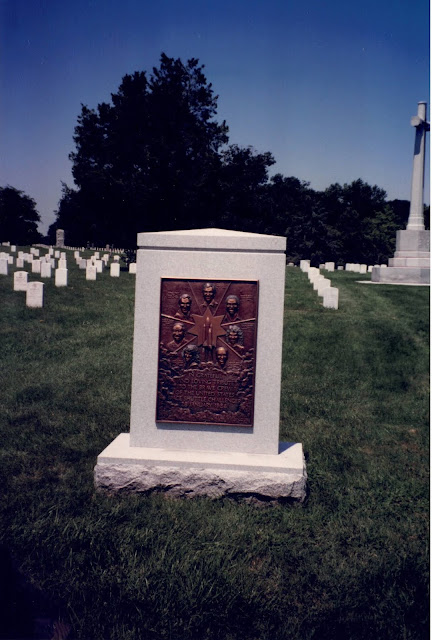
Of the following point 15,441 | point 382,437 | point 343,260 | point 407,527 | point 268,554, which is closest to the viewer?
point 268,554

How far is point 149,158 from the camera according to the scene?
3241 centimetres

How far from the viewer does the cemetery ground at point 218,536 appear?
2984 mm

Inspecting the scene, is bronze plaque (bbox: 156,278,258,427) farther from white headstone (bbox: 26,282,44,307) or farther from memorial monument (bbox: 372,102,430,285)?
memorial monument (bbox: 372,102,430,285)

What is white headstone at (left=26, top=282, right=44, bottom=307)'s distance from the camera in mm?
12758

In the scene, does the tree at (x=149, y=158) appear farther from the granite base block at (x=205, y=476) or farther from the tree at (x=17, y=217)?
the granite base block at (x=205, y=476)

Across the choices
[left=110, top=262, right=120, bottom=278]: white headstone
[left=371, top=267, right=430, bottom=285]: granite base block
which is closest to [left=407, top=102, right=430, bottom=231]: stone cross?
[left=371, top=267, right=430, bottom=285]: granite base block

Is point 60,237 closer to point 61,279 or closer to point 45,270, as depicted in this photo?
point 45,270

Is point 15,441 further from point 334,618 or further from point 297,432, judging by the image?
point 334,618

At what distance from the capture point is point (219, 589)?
125 inches

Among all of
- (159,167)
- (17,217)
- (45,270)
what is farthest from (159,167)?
(17,217)

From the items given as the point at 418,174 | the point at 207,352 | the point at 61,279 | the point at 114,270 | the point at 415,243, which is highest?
the point at 418,174

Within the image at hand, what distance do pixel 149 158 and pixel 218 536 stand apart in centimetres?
3091

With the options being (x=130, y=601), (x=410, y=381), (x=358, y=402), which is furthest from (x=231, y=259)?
(x=410, y=381)

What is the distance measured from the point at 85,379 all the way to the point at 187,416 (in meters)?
3.41
